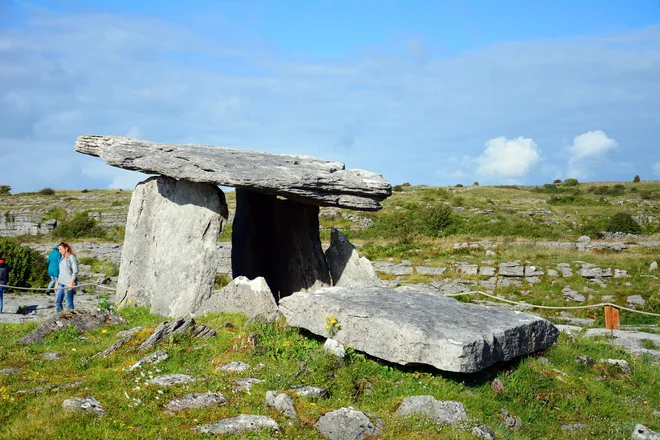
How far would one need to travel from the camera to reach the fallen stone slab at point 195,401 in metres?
8.37

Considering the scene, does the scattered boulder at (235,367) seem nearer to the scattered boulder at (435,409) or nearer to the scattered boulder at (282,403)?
the scattered boulder at (282,403)

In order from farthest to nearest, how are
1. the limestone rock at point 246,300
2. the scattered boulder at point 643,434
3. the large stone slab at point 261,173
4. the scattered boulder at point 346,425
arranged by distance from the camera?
1. the large stone slab at point 261,173
2. the limestone rock at point 246,300
3. the scattered boulder at point 643,434
4. the scattered boulder at point 346,425

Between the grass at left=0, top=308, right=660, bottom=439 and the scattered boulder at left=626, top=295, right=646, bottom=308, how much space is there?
30.7 feet

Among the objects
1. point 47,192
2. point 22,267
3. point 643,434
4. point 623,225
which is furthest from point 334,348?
point 47,192

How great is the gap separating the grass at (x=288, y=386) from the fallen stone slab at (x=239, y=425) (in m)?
0.15

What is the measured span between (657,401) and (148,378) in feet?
28.4

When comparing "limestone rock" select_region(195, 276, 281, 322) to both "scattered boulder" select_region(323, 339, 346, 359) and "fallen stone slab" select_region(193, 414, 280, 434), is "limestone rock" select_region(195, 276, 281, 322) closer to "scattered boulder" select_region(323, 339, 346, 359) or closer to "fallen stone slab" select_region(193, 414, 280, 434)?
"scattered boulder" select_region(323, 339, 346, 359)

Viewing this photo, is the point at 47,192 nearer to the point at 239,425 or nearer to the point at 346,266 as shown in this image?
the point at 346,266

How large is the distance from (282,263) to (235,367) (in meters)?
7.46

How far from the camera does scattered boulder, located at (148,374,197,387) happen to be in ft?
30.0

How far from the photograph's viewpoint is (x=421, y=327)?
32.4 feet

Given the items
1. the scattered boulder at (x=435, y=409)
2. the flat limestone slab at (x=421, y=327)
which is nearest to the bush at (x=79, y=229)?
the flat limestone slab at (x=421, y=327)

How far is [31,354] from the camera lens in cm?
1109

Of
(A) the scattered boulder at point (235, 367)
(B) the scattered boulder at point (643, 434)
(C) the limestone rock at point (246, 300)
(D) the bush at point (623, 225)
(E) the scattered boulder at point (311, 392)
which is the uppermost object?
(D) the bush at point (623, 225)
